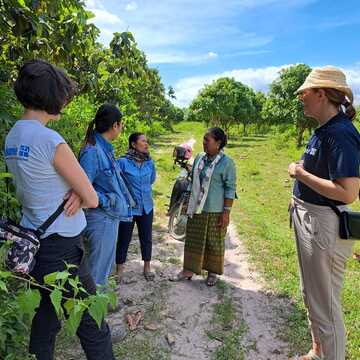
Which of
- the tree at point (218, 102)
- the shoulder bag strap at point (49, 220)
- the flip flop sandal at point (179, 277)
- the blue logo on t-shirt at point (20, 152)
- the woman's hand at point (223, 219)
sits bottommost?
the flip flop sandal at point (179, 277)

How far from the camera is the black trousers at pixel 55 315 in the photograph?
1.98m

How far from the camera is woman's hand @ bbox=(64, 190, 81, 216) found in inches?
77.4

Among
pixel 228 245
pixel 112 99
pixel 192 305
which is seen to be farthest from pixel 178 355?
pixel 112 99

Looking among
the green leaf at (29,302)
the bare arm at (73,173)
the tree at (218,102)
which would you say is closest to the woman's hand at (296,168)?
the bare arm at (73,173)

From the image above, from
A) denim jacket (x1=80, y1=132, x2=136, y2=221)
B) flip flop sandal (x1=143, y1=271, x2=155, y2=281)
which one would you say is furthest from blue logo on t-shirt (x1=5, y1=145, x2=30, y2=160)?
flip flop sandal (x1=143, y1=271, x2=155, y2=281)

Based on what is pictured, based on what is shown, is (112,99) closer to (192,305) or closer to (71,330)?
(192,305)

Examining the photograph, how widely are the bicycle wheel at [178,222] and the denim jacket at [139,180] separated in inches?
64.7

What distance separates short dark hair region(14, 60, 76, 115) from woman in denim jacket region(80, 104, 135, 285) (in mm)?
1187

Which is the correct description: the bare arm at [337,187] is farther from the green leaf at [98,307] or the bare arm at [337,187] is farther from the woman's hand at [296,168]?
the green leaf at [98,307]

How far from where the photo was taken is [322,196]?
2.51 m

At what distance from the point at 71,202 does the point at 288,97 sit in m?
23.7

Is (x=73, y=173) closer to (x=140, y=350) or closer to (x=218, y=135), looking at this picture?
(x=140, y=350)

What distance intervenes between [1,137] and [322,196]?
2650 millimetres

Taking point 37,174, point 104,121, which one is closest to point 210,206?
point 104,121
